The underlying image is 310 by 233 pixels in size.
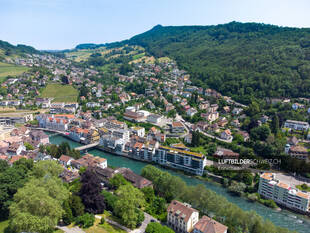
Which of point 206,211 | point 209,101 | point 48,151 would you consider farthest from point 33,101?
point 206,211

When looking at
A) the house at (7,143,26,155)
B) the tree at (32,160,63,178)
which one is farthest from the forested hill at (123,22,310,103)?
the house at (7,143,26,155)

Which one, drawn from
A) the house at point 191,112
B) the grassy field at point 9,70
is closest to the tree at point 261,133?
the house at point 191,112

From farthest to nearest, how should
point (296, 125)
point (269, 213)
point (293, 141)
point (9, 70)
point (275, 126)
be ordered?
point (9, 70)
point (296, 125)
point (275, 126)
point (293, 141)
point (269, 213)

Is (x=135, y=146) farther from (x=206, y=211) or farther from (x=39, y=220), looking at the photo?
(x=39, y=220)

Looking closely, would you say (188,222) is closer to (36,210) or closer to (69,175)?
(36,210)

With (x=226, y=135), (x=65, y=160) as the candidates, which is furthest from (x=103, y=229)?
(x=226, y=135)

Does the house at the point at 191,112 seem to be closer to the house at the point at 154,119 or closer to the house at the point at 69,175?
the house at the point at 154,119

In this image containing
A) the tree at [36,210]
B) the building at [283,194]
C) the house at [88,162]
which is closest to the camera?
the tree at [36,210]
